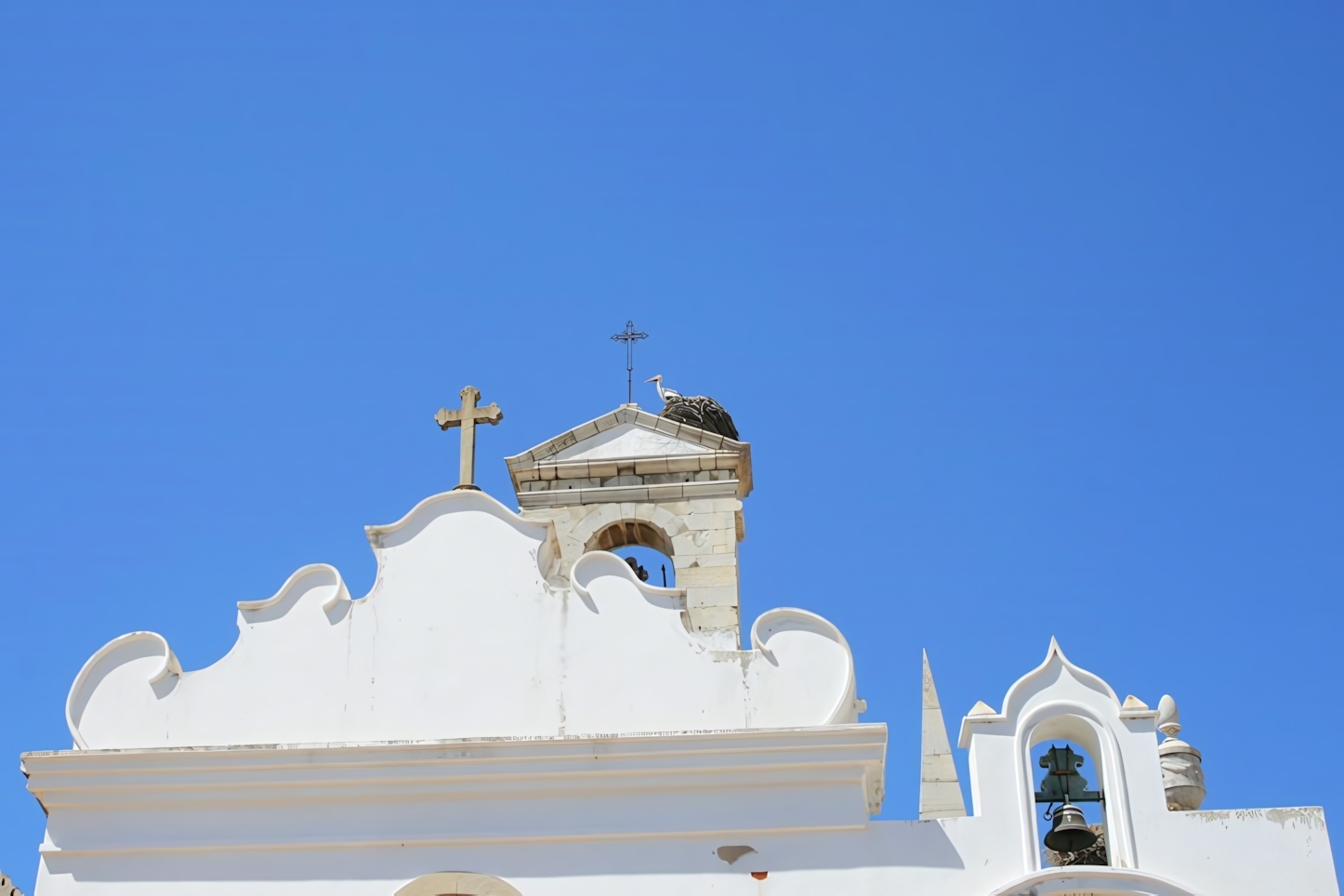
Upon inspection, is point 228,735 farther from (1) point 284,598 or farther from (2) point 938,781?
(2) point 938,781

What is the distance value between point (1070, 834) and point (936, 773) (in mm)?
8876

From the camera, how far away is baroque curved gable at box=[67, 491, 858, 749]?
12039 millimetres

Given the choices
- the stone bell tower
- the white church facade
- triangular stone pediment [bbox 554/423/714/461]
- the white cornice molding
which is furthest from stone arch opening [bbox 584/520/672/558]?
the white cornice molding

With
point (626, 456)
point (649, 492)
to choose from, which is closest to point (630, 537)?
point (649, 492)

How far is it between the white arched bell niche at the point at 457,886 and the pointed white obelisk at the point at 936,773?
9.38 meters

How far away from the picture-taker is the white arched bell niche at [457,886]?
1140 centimetres

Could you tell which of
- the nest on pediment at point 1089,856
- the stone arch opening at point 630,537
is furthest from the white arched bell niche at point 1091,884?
the stone arch opening at point 630,537

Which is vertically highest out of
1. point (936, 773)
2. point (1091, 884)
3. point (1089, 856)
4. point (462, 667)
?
point (936, 773)

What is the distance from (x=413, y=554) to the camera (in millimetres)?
12789

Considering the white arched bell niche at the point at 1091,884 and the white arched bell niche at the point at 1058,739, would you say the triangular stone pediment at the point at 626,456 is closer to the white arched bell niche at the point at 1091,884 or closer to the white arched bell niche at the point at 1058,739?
the white arched bell niche at the point at 1058,739

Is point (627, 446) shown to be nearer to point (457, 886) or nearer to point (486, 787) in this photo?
point (486, 787)

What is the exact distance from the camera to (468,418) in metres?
Answer: 13.9

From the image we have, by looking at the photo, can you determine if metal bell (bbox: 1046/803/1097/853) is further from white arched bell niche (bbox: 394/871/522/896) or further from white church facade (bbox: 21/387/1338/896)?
white arched bell niche (bbox: 394/871/522/896)

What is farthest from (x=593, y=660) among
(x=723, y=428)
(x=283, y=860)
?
(x=723, y=428)
